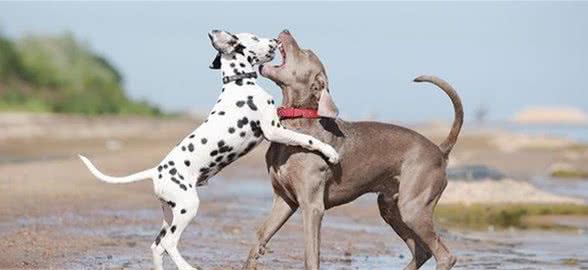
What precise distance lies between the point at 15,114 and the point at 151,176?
28299mm

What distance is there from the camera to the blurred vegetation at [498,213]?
16281 millimetres

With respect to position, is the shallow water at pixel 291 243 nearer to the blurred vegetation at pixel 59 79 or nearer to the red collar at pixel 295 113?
the red collar at pixel 295 113

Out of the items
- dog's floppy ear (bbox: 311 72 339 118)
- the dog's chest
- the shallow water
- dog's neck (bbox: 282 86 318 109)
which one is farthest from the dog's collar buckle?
the shallow water

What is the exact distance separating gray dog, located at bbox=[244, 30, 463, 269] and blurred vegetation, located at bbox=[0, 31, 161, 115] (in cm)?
3088

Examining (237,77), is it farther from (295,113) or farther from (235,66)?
(295,113)

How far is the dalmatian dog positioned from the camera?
31.2ft

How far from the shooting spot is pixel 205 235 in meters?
13.5

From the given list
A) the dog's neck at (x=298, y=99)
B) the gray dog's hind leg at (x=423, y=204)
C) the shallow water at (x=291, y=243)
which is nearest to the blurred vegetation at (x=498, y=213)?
the shallow water at (x=291, y=243)

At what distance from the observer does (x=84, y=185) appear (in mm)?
18906

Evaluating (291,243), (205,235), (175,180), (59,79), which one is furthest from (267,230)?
(59,79)

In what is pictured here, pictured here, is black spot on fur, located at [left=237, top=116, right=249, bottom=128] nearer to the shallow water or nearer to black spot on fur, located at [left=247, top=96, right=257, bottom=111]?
black spot on fur, located at [left=247, top=96, right=257, bottom=111]

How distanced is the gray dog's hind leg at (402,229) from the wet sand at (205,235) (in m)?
0.82

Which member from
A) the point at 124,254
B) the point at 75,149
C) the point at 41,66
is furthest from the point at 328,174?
the point at 41,66

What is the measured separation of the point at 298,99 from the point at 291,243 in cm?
313
